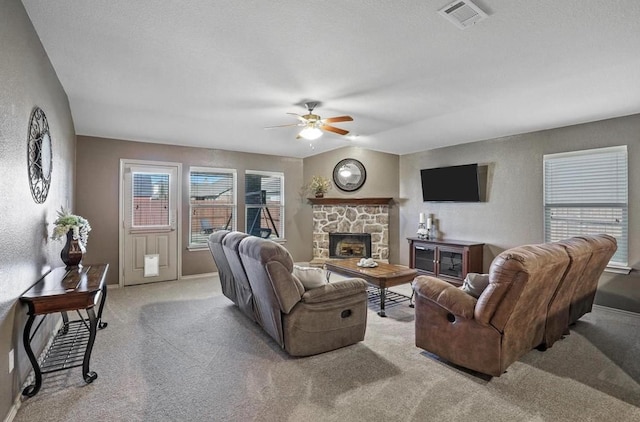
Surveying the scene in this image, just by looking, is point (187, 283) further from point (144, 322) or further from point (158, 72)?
point (158, 72)

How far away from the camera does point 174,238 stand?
5953 millimetres

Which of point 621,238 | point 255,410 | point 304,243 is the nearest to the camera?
point 255,410

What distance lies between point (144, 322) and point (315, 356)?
2152 mm

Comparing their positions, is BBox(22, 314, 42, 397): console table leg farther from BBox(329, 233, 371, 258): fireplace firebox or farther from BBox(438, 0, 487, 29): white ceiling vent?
BBox(329, 233, 371, 258): fireplace firebox

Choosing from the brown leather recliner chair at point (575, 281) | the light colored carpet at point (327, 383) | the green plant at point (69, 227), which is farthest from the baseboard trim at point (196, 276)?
the brown leather recliner chair at point (575, 281)

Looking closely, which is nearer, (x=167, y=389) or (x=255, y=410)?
(x=255, y=410)

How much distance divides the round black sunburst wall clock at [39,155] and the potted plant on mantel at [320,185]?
463 centimetres

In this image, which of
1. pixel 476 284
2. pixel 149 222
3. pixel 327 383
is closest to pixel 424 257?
pixel 476 284

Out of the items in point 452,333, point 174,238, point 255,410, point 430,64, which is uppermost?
point 430,64

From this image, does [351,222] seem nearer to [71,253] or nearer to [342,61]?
[342,61]

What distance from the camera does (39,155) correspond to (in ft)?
8.86

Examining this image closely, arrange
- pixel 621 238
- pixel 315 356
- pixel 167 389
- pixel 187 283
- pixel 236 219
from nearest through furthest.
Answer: pixel 167 389 → pixel 315 356 → pixel 621 238 → pixel 187 283 → pixel 236 219

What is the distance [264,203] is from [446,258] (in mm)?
3713

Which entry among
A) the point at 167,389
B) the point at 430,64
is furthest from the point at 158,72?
→ the point at 167,389
